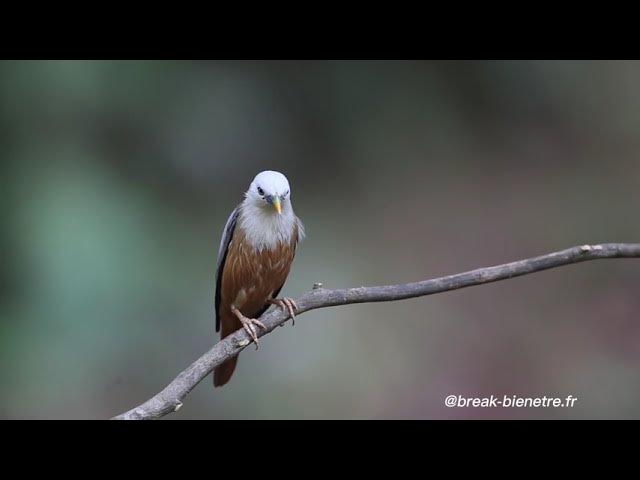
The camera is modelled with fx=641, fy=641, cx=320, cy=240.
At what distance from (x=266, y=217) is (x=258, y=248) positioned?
13cm

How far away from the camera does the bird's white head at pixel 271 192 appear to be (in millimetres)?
2480

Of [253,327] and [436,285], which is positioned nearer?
[436,285]

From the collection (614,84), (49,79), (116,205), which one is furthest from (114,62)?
(614,84)

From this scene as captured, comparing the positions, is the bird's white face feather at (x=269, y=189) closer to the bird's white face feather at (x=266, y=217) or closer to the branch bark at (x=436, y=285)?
the bird's white face feather at (x=266, y=217)

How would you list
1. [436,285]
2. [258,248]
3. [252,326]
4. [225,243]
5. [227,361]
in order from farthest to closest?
[227,361] < [225,243] < [258,248] < [252,326] < [436,285]

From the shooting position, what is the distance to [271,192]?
249 cm

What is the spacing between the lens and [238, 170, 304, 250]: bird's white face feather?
8.34 feet

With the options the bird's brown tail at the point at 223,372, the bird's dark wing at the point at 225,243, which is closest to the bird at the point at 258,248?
the bird's dark wing at the point at 225,243

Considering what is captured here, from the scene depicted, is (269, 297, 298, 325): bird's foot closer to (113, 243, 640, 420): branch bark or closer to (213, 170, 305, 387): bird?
(213, 170, 305, 387): bird

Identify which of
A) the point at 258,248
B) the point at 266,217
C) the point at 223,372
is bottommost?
the point at 223,372

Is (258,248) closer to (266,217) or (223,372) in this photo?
(266,217)

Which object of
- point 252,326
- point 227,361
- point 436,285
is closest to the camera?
point 436,285

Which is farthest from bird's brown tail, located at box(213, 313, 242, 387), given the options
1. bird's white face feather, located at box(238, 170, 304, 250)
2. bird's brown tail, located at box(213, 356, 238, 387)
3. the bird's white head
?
the bird's white head

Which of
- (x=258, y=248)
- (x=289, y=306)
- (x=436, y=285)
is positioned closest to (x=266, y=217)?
(x=258, y=248)
